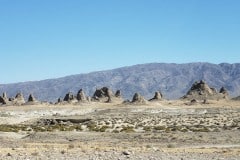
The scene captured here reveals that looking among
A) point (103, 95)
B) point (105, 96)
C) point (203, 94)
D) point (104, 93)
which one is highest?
point (104, 93)

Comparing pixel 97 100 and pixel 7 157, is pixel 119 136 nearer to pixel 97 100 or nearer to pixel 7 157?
pixel 7 157

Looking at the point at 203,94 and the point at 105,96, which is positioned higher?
the point at 105,96

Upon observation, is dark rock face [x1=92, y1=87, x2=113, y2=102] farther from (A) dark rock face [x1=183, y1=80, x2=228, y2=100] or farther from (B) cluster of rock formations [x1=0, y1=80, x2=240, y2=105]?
(A) dark rock face [x1=183, y1=80, x2=228, y2=100]

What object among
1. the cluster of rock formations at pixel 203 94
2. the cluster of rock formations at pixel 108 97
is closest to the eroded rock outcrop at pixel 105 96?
the cluster of rock formations at pixel 108 97

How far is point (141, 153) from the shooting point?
2778 centimetres

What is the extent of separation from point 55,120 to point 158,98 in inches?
2883

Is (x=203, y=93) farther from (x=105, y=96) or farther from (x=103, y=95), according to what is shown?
(x=103, y=95)

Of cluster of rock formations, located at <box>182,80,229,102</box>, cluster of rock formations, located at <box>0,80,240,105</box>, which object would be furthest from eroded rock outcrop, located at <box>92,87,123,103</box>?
cluster of rock formations, located at <box>182,80,229,102</box>

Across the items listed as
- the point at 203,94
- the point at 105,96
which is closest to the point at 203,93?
the point at 203,94

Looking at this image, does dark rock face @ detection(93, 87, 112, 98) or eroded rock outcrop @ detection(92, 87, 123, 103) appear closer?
eroded rock outcrop @ detection(92, 87, 123, 103)

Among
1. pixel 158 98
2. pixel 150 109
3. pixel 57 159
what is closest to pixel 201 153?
pixel 57 159

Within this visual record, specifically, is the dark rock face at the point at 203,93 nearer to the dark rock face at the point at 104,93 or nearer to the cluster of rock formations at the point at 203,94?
the cluster of rock formations at the point at 203,94

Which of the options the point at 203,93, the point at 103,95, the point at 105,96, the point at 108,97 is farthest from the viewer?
the point at 103,95

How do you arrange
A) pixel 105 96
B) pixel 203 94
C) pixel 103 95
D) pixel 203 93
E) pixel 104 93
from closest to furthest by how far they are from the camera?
1. pixel 203 94
2. pixel 203 93
3. pixel 105 96
4. pixel 103 95
5. pixel 104 93
